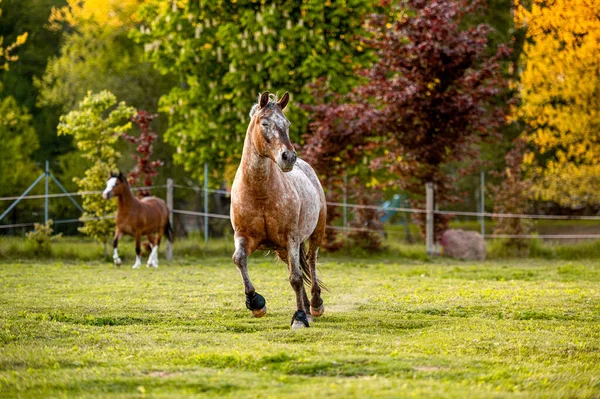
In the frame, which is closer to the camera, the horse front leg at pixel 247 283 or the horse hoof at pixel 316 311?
the horse front leg at pixel 247 283

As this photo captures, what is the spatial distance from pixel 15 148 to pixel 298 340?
79.5 feet

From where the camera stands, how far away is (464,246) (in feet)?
70.7

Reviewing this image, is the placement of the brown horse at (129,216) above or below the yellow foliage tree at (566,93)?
below

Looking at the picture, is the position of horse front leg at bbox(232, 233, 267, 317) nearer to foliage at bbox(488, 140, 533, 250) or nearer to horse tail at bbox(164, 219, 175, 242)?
horse tail at bbox(164, 219, 175, 242)

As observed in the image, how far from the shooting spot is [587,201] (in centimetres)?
2514

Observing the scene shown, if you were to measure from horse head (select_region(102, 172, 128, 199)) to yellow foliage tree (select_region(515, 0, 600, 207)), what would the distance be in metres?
11.2

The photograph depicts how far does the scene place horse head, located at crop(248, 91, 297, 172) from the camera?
332 inches

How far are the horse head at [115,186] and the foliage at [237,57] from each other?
5703 mm

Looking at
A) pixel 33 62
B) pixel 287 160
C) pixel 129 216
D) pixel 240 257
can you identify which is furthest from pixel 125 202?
pixel 33 62

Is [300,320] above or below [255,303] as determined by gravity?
below

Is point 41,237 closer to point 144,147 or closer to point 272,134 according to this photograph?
point 144,147

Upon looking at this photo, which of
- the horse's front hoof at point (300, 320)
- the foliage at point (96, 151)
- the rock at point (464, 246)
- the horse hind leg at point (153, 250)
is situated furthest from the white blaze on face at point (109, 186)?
the horse's front hoof at point (300, 320)

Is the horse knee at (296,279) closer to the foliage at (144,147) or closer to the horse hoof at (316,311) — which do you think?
the horse hoof at (316,311)

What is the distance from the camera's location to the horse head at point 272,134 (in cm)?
844
